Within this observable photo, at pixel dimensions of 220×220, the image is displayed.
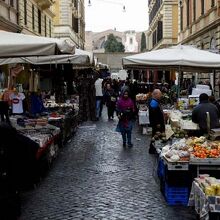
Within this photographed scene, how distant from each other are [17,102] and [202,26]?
56.7 ft

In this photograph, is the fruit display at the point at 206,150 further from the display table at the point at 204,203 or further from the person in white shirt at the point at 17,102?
the person in white shirt at the point at 17,102

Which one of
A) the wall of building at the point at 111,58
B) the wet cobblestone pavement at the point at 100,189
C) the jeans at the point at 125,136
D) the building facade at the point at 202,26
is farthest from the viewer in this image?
the wall of building at the point at 111,58

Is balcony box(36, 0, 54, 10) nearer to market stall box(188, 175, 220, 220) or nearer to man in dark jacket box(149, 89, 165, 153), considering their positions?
man in dark jacket box(149, 89, 165, 153)

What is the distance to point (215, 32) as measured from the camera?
27.4 metres

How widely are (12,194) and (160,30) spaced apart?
51.0 m

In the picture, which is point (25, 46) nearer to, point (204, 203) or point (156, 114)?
point (204, 203)

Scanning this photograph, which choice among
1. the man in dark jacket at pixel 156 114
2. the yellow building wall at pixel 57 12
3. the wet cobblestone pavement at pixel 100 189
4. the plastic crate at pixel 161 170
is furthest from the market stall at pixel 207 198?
the yellow building wall at pixel 57 12

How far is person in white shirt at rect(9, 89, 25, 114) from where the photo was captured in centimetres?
1683

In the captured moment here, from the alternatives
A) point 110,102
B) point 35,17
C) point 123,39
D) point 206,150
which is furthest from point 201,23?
point 123,39

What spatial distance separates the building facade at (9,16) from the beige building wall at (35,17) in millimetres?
1180

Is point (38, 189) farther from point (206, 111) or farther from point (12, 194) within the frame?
point (206, 111)

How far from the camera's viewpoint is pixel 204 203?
6.64m

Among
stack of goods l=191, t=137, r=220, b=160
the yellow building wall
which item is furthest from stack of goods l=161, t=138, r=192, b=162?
the yellow building wall

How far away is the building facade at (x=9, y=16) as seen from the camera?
23728 mm
